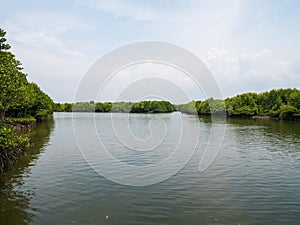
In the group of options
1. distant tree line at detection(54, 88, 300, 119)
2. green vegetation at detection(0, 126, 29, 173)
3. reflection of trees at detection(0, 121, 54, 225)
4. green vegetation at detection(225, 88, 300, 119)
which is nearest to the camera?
reflection of trees at detection(0, 121, 54, 225)

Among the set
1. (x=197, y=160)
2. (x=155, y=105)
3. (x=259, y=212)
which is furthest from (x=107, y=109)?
(x=259, y=212)

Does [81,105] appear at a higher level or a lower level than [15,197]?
higher

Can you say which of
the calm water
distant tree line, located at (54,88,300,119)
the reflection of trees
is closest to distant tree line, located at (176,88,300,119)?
distant tree line, located at (54,88,300,119)

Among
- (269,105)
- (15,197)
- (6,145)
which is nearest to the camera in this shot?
(15,197)

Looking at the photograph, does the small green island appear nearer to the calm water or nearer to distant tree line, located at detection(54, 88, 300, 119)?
distant tree line, located at detection(54, 88, 300, 119)

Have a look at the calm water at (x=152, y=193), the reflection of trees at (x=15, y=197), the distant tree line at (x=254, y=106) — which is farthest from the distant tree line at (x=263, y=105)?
the reflection of trees at (x=15, y=197)

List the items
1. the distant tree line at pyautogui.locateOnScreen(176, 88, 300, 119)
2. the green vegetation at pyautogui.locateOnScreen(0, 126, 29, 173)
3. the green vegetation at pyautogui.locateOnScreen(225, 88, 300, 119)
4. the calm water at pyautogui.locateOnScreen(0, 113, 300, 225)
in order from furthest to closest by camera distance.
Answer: the distant tree line at pyautogui.locateOnScreen(176, 88, 300, 119) < the green vegetation at pyautogui.locateOnScreen(225, 88, 300, 119) < the green vegetation at pyautogui.locateOnScreen(0, 126, 29, 173) < the calm water at pyautogui.locateOnScreen(0, 113, 300, 225)

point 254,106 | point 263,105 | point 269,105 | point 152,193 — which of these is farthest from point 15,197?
point 254,106

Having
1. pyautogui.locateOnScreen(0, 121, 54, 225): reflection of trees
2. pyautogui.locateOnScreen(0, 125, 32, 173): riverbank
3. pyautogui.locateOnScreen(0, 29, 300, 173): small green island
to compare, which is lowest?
pyautogui.locateOnScreen(0, 121, 54, 225): reflection of trees

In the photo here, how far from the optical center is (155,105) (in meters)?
154

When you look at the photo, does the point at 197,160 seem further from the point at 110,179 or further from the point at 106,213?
the point at 106,213

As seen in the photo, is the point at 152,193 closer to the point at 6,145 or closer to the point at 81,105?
the point at 6,145

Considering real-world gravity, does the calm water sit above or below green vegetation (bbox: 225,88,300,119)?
below

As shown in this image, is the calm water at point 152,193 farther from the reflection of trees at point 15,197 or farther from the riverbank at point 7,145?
the riverbank at point 7,145
